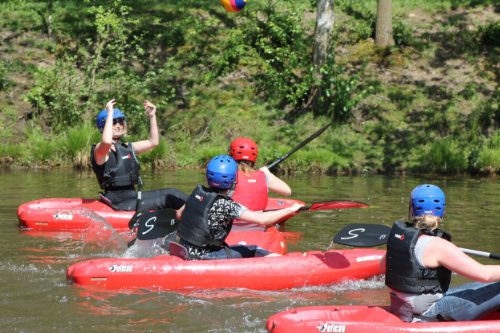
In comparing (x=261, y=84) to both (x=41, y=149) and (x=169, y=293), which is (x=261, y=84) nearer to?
(x=41, y=149)

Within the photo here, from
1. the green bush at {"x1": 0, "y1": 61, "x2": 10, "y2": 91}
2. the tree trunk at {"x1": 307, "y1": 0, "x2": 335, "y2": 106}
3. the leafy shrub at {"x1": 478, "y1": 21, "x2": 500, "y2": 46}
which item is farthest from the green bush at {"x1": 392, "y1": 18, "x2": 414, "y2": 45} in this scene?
the green bush at {"x1": 0, "y1": 61, "x2": 10, "y2": 91}

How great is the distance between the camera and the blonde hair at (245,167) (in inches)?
226

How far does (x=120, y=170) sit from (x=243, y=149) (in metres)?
1.87

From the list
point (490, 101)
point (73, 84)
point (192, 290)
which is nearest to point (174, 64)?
point (73, 84)

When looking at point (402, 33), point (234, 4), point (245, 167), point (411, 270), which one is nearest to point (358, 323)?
point (411, 270)

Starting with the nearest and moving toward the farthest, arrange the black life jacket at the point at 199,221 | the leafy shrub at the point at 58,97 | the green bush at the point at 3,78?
the black life jacket at the point at 199,221
the leafy shrub at the point at 58,97
the green bush at the point at 3,78

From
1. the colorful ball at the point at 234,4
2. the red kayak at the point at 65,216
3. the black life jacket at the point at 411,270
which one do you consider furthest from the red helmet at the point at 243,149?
the colorful ball at the point at 234,4

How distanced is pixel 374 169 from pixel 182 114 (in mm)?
5544

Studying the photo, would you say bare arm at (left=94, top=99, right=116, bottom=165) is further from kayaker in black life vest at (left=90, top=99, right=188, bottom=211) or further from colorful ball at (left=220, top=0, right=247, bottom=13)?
colorful ball at (left=220, top=0, right=247, bottom=13)

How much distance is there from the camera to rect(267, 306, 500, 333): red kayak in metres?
3.21

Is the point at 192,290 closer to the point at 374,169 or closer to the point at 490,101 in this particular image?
the point at 374,169

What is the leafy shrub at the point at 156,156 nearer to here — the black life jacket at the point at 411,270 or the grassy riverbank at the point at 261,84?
the grassy riverbank at the point at 261,84

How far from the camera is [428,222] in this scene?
324cm

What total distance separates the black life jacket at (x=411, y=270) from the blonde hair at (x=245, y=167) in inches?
102
